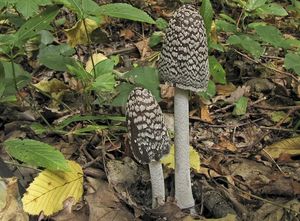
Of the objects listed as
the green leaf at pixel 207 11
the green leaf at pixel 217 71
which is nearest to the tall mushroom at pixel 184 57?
the green leaf at pixel 207 11

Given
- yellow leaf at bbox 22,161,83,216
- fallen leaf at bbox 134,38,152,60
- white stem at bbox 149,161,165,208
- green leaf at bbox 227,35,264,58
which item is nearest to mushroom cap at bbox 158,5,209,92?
white stem at bbox 149,161,165,208

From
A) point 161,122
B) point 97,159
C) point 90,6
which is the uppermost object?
point 90,6

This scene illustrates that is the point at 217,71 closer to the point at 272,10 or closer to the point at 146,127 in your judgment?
the point at 272,10

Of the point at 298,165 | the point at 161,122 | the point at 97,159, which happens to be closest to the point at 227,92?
the point at 298,165

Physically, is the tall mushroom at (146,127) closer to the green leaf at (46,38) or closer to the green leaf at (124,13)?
the green leaf at (124,13)

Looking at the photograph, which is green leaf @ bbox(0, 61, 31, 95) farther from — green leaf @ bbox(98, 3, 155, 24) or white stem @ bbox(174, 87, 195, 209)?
white stem @ bbox(174, 87, 195, 209)

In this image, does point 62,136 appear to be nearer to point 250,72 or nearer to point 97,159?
point 97,159
